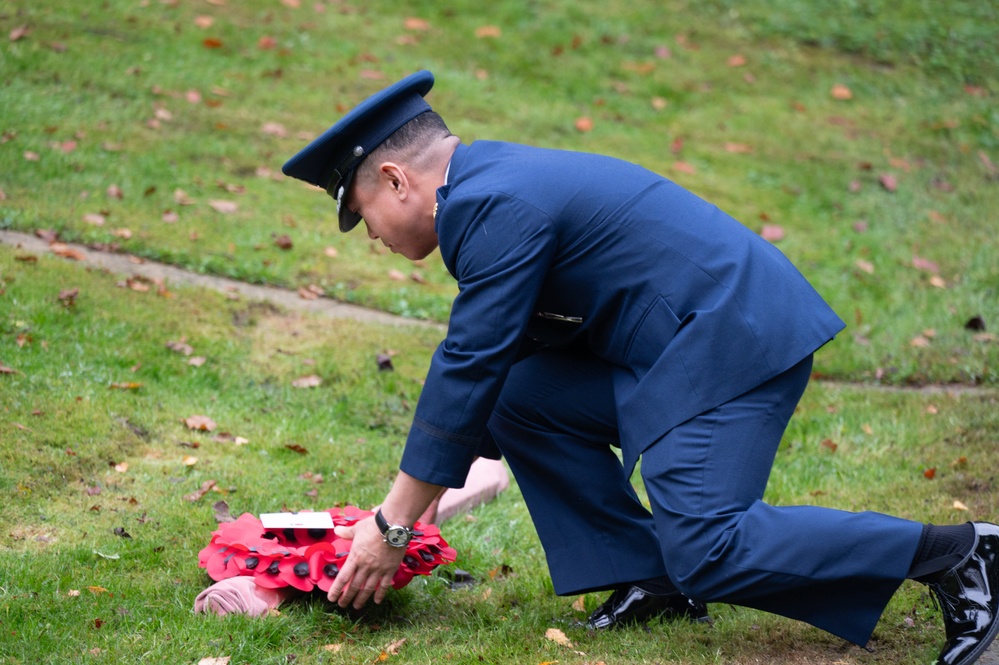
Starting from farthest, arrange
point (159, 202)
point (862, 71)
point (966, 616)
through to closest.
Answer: point (862, 71) → point (159, 202) → point (966, 616)

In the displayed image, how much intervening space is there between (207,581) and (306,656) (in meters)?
0.57

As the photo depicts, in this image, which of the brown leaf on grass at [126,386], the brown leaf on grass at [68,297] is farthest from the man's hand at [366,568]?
the brown leaf on grass at [68,297]

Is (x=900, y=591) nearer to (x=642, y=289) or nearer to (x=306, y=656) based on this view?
(x=642, y=289)

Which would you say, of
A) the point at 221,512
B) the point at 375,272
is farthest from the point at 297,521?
the point at 375,272

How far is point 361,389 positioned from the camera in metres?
5.14

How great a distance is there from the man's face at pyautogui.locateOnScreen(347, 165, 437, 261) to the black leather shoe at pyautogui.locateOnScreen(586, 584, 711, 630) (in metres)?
1.29

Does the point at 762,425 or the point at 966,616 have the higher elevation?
the point at 762,425

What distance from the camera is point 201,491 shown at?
3.95 m

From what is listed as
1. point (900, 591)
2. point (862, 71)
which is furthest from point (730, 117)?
point (900, 591)

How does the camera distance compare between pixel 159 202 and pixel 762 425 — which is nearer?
pixel 762 425

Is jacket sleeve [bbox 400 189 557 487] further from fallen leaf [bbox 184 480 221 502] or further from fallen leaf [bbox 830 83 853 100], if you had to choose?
fallen leaf [bbox 830 83 853 100]

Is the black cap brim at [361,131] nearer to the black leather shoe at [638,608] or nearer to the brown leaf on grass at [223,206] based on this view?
the black leather shoe at [638,608]

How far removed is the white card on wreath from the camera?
3.20m

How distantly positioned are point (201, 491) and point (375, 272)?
284cm
